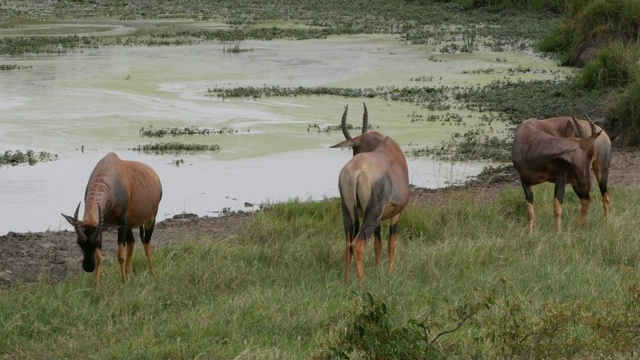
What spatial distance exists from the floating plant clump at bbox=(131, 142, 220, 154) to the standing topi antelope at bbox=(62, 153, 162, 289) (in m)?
5.36

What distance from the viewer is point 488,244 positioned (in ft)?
26.7

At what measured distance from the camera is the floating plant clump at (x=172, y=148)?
13.2 metres

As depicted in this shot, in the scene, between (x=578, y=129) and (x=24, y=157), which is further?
(x=24, y=157)

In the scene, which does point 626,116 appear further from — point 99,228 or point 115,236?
point 99,228

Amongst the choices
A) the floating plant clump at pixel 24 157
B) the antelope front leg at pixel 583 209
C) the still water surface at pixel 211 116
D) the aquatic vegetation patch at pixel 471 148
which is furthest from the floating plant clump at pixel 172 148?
the antelope front leg at pixel 583 209

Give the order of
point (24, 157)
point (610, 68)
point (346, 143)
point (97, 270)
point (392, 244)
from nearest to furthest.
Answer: point (97, 270) < point (392, 244) < point (346, 143) < point (24, 157) < point (610, 68)

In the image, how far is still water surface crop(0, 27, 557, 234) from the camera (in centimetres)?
1160

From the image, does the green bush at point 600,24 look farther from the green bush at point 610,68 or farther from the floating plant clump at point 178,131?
the floating plant clump at point 178,131

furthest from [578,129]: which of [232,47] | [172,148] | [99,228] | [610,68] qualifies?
[232,47]

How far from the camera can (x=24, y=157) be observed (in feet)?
41.9

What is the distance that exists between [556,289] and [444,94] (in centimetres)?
1039

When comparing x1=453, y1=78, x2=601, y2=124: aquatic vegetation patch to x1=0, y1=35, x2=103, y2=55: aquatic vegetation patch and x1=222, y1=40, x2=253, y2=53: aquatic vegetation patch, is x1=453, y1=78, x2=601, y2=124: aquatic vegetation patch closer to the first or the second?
x1=222, y1=40, x2=253, y2=53: aquatic vegetation patch

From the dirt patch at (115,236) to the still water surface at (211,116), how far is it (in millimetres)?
458

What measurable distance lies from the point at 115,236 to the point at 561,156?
3910 mm
